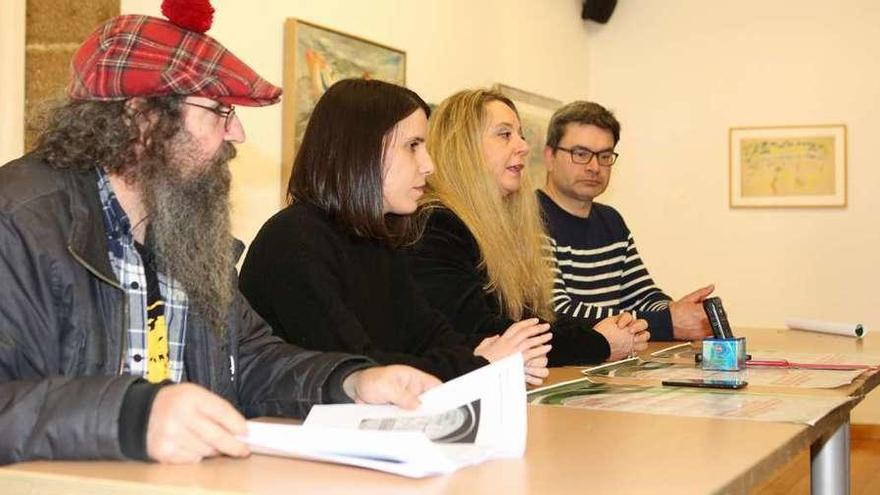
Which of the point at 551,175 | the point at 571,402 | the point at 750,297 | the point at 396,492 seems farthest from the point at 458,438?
the point at 750,297

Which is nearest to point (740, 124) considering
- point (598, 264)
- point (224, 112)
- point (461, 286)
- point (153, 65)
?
point (598, 264)

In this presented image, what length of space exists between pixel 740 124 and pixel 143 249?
17.3ft

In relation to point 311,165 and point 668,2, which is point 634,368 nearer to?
point 311,165

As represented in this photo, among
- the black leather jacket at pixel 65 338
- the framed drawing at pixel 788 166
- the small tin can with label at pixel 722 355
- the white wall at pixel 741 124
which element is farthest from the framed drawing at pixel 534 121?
the black leather jacket at pixel 65 338

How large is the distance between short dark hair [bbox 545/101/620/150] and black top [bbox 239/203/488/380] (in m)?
1.75

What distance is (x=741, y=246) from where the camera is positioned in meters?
6.55

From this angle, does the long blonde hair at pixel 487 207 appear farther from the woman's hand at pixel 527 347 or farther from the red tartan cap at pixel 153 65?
the red tartan cap at pixel 153 65

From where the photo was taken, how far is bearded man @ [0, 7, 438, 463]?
154 centimetres

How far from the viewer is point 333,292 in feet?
7.24

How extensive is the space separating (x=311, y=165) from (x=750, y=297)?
463 centimetres

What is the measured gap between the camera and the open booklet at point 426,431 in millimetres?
1248

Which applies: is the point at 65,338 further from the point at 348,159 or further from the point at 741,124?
the point at 741,124

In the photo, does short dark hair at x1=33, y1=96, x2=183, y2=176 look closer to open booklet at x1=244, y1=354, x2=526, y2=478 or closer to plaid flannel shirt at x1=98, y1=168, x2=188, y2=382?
plaid flannel shirt at x1=98, y1=168, x2=188, y2=382

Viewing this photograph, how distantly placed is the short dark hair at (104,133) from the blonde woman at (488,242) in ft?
3.59
